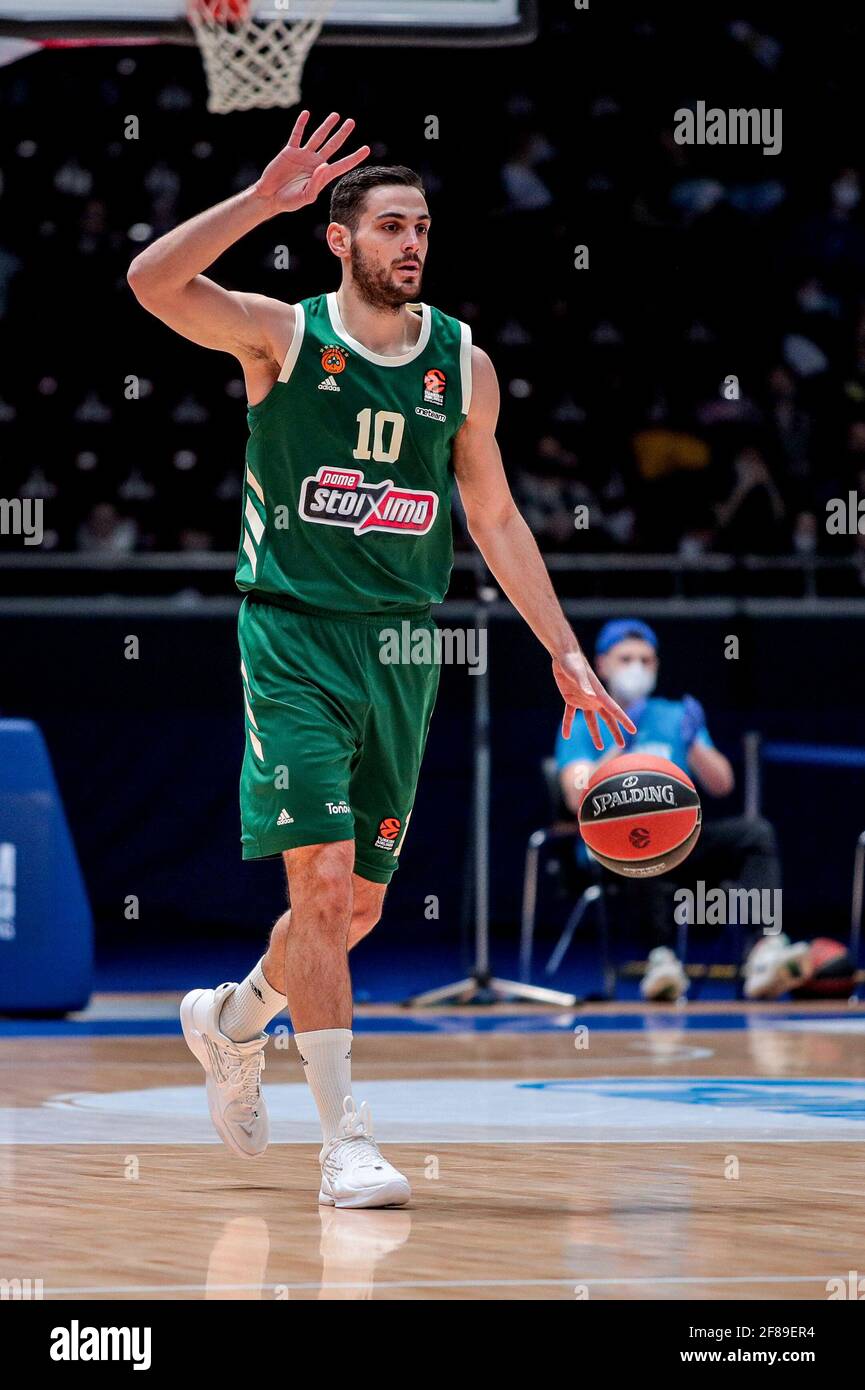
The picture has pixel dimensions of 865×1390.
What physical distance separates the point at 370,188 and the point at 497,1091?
3.22 m

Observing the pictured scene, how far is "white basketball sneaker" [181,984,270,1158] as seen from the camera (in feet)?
16.5

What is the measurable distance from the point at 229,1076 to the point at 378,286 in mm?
1869

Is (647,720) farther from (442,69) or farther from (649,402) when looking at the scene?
(442,69)

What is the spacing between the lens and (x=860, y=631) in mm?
13352

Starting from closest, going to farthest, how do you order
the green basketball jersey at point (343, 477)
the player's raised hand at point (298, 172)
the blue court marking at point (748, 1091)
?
the player's raised hand at point (298, 172)
the green basketball jersey at point (343, 477)
the blue court marking at point (748, 1091)

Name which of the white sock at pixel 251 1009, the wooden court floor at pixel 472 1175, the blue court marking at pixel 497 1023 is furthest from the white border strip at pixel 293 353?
the blue court marking at pixel 497 1023

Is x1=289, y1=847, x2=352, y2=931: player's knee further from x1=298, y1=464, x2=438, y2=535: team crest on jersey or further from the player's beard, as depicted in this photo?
the player's beard

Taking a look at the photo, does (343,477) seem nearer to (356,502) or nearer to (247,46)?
(356,502)

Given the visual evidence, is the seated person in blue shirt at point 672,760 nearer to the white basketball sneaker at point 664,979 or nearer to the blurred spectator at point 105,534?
the white basketball sneaker at point 664,979

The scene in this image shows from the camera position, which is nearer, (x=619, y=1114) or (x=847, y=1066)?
(x=619, y=1114)

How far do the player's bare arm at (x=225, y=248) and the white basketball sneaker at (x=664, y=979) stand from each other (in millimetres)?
6130

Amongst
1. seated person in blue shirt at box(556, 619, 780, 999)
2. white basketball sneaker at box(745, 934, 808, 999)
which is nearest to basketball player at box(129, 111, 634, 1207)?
seated person in blue shirt at box(556, 619, 780, 999)

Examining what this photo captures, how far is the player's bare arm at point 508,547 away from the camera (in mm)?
5195

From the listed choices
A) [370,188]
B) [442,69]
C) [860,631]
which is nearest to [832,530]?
[860,631]
